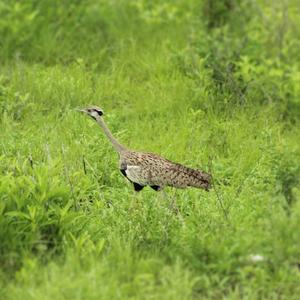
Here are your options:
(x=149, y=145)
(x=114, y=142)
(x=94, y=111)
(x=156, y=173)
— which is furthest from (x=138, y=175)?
(x=149, y=145)

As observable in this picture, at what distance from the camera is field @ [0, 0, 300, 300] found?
537cm

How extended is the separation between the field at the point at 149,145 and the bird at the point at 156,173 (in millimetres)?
125

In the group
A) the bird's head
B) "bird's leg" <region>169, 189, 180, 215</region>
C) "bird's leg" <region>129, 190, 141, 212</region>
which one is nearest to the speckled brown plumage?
"bird's leg" <region>129, 190, 141, 212</region>

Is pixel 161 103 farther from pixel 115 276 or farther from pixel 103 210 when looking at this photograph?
pixel 115 276

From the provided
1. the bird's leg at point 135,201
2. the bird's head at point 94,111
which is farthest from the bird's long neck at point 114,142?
the bird's leg at point 135,201

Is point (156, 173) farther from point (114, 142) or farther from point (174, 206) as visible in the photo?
point (114, 142)

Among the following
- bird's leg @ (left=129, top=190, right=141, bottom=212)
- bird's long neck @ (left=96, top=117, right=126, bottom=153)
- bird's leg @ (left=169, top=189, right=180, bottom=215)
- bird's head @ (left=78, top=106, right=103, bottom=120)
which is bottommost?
bird's leg @ (left=129, top=190, right=141, bottom=212)

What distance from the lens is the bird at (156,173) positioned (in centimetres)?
659

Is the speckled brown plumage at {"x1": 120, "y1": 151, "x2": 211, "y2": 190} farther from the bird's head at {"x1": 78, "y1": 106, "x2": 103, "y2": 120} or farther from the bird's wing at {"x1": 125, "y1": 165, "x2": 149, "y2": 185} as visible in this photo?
the bird's head at {"x1": 78, "y1": 106, "x2": 103, "y2": 120}

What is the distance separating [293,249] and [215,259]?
50 centimetres

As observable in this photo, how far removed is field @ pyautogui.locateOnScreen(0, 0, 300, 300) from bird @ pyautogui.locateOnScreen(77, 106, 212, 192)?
0.12 m

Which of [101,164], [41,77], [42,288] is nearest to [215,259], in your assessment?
[42,288]

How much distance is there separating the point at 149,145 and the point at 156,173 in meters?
1.25

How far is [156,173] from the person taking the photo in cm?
669
